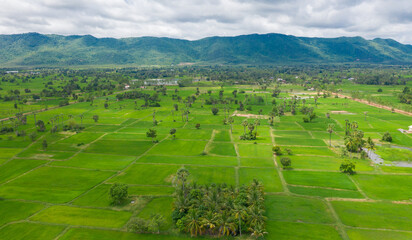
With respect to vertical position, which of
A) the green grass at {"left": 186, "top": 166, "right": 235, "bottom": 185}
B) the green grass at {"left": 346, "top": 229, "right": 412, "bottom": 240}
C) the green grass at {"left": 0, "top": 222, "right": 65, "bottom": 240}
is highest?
the green grass at {"left": 186, "top": 166, "right": 235, "bottom": 185}

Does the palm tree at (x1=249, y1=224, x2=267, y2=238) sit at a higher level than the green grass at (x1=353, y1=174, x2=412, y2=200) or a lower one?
lower

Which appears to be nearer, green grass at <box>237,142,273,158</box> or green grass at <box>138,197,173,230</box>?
green grass at <box>138,197,173,230</box>

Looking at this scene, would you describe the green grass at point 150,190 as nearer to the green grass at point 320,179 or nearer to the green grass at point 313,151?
the green grass at point 320,179

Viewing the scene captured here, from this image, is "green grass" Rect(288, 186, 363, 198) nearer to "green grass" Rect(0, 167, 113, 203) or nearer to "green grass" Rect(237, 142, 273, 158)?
"green grass" Rect(237, 142, 273, 158)

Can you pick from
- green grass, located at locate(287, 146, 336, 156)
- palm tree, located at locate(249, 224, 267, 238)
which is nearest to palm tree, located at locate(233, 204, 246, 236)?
palm tree, located at locate(249, 224, 267, 238)

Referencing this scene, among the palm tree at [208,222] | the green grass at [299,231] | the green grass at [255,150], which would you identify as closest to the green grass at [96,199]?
the palm tree at [208,222]

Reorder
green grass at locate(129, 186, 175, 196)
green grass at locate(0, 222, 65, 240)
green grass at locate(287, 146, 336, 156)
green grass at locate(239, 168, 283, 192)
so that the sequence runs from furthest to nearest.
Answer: green grass at locate(287, 146, 336, 156) → green grass at locate(239, 168, 283, 192) → green grass at locate(129, 186, 175, 196) → green grass at locate(0, 222, 65, 240)

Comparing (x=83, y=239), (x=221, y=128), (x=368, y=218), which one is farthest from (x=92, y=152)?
(x=368, y=218)

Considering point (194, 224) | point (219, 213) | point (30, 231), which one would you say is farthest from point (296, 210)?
point (30, 231)
